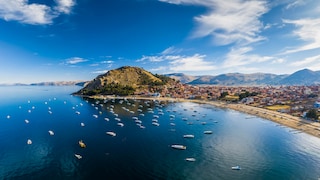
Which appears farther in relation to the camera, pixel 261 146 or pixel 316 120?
pixel 316 120

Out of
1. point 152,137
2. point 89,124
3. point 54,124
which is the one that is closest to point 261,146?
point 152,137

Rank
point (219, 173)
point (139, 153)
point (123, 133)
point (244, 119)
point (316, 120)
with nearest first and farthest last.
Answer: point (219, 173)
point (139, 153)
point (123, 133)
point (316, 120)
point (244, 119)

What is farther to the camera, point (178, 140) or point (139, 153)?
point (178, 140)

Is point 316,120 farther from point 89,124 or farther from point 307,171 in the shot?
point 89,124

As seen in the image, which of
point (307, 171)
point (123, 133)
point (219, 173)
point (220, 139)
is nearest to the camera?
point (219, 173)

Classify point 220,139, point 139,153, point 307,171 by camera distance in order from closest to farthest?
1. point 307,171
2. point 139,153
3. point 220,139

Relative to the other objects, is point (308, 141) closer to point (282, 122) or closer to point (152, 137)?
point (282, 122)

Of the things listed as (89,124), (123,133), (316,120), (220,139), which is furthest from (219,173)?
(316,120)

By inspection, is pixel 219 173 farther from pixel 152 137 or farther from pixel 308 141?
pixel 308 141

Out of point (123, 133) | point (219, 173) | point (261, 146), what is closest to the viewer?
point (219, 173)
